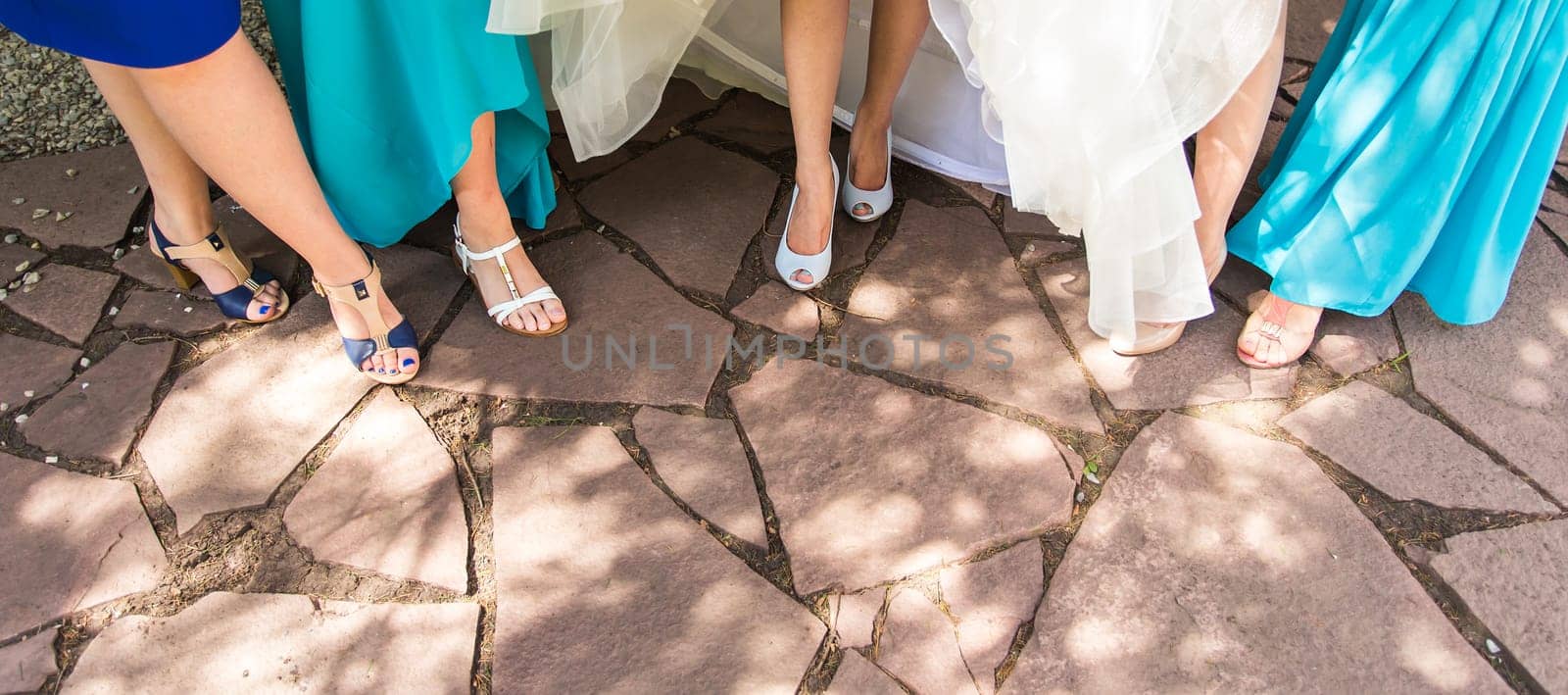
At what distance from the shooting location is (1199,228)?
208 centimetres

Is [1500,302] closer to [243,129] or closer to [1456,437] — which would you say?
[1456,437]

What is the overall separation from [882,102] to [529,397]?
1.06 meters

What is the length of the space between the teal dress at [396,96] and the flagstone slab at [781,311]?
0.59 meters

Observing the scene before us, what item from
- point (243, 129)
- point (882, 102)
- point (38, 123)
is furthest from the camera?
point (38, 123)

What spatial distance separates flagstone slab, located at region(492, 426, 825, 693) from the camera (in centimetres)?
165

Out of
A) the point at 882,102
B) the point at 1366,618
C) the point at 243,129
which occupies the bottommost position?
the point at 1366,618

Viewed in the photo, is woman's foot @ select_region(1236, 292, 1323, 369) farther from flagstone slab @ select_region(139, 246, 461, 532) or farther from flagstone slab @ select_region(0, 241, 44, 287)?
flagstone slab @ select_region(0, 241, 44, 287)

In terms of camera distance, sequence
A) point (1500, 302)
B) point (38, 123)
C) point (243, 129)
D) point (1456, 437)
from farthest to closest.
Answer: point (38, 123) → point (1500, 302) → point (1456, 437) → point (243, 129)

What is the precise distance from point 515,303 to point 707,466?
1.89ft

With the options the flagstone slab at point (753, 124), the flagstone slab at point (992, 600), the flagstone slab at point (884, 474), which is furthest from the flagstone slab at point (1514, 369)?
the flagstone slab at point (753, 124)

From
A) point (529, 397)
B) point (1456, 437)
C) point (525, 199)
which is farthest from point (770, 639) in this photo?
point (1456, 437)

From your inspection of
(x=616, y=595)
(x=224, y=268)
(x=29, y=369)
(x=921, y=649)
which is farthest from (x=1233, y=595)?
(x=29, y=369)

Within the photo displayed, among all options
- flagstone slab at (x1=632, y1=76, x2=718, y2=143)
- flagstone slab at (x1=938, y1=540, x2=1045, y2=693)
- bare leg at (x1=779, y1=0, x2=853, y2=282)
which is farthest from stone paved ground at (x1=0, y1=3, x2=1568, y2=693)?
flagstone slab at (x1=632, y1=76, x2=718, y2=143)

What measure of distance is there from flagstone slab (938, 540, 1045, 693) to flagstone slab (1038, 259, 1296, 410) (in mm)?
457
